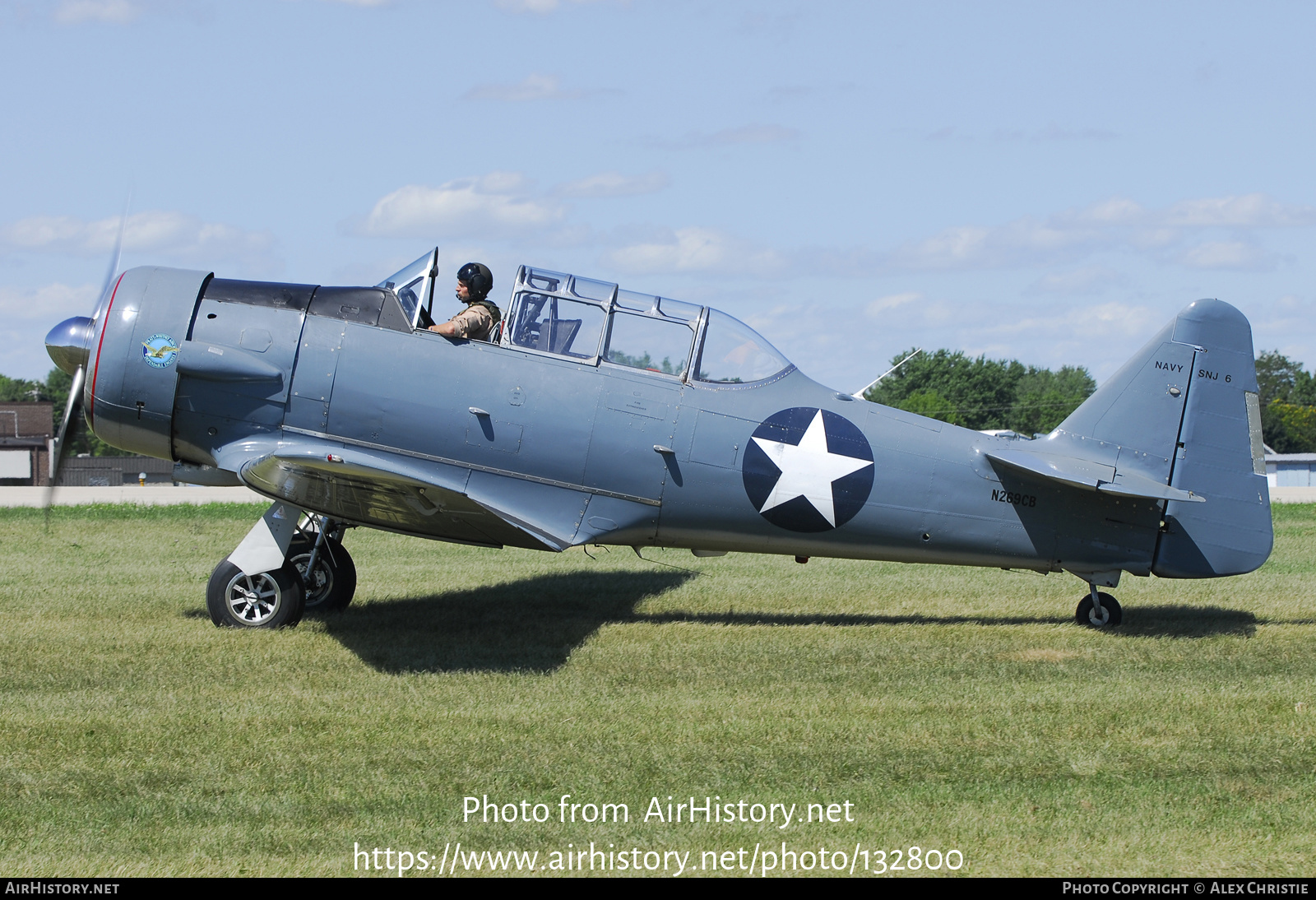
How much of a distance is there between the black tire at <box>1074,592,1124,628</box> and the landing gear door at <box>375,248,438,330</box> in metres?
5.37

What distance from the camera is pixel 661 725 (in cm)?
591

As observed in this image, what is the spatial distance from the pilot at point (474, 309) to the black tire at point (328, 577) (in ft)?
7.10

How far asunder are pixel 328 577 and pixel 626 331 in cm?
318

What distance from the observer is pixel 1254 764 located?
5.39 metres

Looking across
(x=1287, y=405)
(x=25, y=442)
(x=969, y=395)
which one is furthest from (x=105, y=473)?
(x=1287, y=405)

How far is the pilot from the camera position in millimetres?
7953

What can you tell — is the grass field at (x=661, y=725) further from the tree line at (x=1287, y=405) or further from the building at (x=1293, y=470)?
the tree line at (x=1287, y=405)

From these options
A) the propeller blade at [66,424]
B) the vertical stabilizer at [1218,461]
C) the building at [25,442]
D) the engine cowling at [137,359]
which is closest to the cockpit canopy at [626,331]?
the engine cowling at [137,359]

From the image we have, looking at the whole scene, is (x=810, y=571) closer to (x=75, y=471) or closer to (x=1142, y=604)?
(x=1142, y=604)

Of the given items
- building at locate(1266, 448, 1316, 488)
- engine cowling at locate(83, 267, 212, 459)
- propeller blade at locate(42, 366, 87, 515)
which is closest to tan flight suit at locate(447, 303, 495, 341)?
engine cowling at locate(83, 267, 212, 459)

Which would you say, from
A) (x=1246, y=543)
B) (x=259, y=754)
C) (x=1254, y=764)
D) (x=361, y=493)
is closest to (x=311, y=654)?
(x=361, y=493)

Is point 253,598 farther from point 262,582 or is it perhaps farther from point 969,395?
point 969,395

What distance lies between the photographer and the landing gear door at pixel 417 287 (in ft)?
26.4

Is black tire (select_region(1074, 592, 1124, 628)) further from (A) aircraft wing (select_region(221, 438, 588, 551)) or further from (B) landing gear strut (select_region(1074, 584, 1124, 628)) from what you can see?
(A) aircraft wing (select_region(221, 438, 588, 551))
